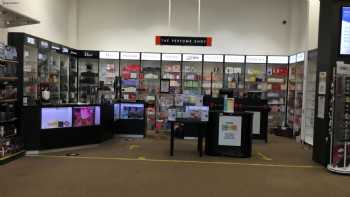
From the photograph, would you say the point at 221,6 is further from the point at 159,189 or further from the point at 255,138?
the point at 159,189

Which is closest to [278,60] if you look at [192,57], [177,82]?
[192,57]

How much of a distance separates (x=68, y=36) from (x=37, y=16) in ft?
8.49

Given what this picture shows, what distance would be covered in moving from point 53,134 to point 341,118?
5837mm

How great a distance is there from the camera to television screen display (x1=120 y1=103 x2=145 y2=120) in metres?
10.0

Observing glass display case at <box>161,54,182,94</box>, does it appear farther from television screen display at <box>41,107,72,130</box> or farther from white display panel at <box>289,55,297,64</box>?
television screen display at <box>41,107,72,130</box>

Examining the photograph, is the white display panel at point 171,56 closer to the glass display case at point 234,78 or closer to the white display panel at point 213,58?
the white display panel at point 213,58

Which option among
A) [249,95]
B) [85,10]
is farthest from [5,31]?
[249,95]

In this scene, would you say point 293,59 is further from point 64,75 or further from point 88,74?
point 64,75

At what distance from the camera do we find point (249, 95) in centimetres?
1023

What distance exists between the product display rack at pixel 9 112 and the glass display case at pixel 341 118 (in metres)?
6.07

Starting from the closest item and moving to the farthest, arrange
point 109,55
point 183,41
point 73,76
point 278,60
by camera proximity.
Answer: point 183,41 → point 73,76 → point 109,55 → point 278,60

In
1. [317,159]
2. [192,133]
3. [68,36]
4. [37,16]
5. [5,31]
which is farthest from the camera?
[68,36]

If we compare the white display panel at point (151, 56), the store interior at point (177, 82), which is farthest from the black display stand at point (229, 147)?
the white display panel at point (151, 56)

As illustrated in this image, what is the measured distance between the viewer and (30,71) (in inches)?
333
